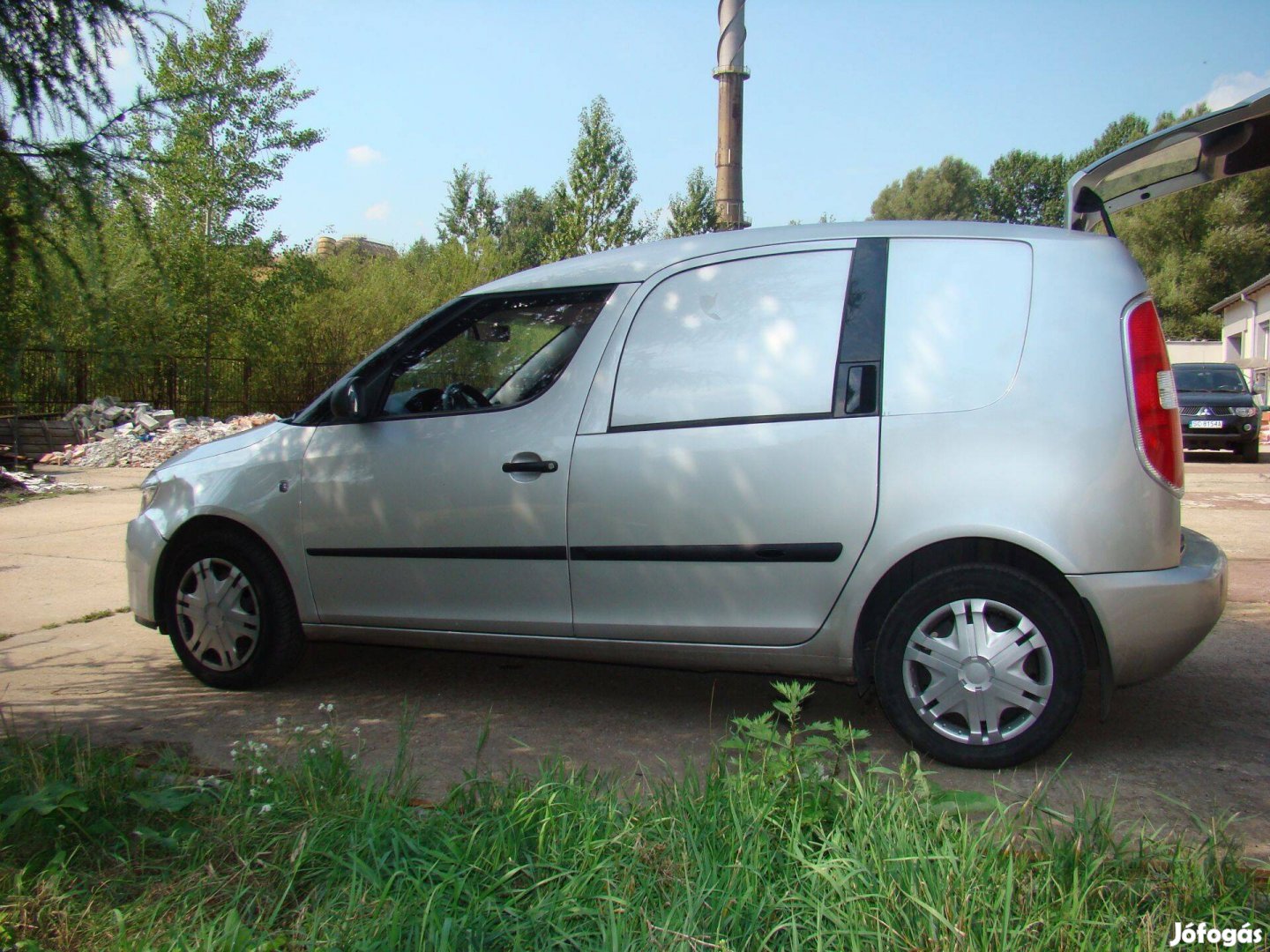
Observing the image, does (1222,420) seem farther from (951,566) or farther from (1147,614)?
(951,566)

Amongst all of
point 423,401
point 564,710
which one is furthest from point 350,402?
point 564,710

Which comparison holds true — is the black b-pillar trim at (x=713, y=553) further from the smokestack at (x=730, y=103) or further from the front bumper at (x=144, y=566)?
the smokestack at (x=730, y=103)

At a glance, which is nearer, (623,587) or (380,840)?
(380,840)

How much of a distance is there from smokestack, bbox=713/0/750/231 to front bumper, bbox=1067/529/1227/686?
16.4ft

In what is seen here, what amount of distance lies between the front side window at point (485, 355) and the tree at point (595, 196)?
3712cm

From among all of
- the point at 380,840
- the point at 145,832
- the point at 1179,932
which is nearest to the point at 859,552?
the point at 1179,932

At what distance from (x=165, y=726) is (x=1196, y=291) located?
57030 millimetres

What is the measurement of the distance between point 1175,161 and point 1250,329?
38.3 meters

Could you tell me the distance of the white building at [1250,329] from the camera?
32.2 metres

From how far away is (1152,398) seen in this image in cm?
339

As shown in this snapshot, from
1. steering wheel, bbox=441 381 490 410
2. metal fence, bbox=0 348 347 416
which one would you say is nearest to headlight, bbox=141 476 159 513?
steering wheel, bbox=441 381 490 410

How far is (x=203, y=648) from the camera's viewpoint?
178 inches

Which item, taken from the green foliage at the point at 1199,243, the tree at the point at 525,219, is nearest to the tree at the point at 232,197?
the green foliage at the point at 1199,243

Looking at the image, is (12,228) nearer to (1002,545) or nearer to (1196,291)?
(1002,545)
